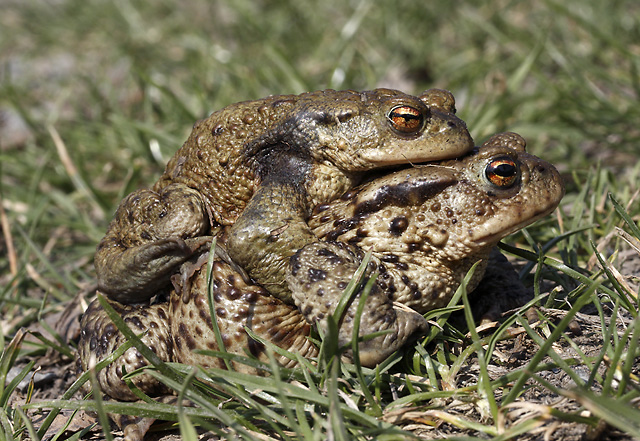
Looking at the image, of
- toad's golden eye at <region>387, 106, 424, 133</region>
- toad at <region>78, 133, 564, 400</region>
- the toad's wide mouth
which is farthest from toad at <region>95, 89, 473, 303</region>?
A: the toad's wide mouth

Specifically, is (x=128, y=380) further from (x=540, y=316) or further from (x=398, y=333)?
(x=540, y=316)

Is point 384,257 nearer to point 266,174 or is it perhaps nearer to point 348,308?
point 348,308

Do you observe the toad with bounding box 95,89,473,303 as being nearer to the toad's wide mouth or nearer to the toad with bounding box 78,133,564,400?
the toad with bounding box 78,133,564,400

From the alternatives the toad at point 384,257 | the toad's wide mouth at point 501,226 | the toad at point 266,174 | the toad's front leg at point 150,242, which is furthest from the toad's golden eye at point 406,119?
the toad's front leg at point 150,242

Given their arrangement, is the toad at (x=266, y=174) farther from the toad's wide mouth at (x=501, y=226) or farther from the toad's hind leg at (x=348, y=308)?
the toad's wide mouth at (x=501, y=226)

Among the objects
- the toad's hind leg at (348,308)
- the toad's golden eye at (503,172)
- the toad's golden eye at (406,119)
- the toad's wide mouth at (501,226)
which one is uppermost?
the toad's golden eye at (406,119)

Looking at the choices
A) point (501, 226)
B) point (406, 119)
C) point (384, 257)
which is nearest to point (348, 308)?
point (384, 257)
